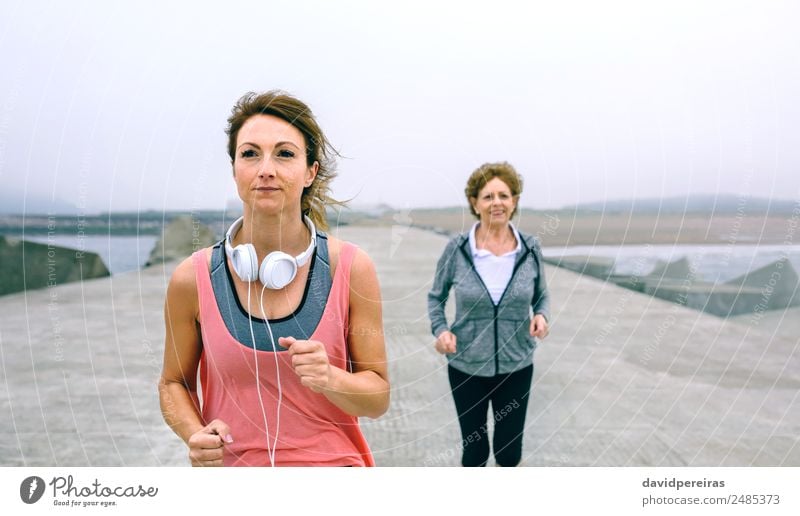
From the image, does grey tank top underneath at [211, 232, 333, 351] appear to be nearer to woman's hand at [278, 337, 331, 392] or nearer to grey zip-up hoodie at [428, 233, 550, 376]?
woman's hand at [278, 337, 331, 392]

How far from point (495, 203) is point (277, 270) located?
686mm

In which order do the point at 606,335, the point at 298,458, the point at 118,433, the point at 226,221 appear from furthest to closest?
the point at 606,335, the point at 118,433, the point at 226,221, the point at 298,458

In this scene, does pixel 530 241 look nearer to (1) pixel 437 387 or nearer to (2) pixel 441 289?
(2) pixel 441 289

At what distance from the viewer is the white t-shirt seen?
1813 mm

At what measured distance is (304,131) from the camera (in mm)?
1370

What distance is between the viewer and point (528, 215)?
186cm

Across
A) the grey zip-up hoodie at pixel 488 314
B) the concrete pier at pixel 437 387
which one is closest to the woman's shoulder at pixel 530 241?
the grey zip-up hoodie at pixel 488 314

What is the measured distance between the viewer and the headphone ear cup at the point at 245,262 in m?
1.32

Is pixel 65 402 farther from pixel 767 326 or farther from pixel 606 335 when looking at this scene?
pixel 767 326

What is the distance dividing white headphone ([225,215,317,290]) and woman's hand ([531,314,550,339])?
2.31 feet
